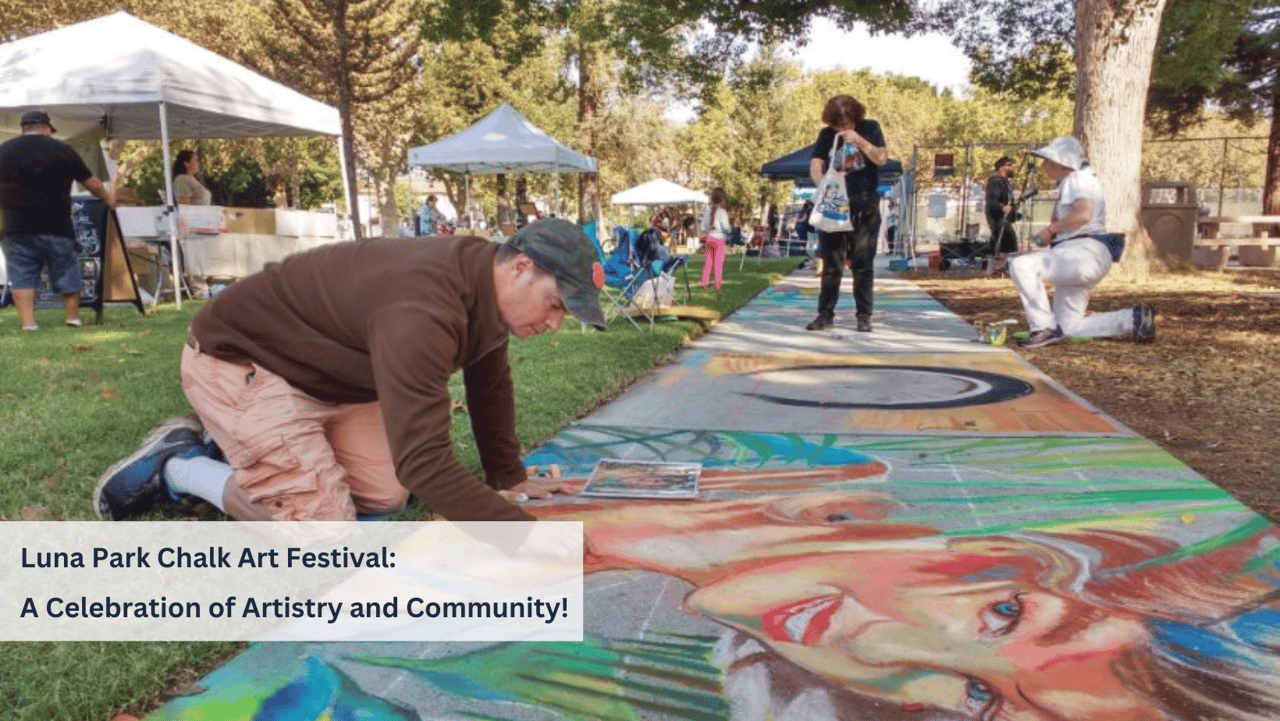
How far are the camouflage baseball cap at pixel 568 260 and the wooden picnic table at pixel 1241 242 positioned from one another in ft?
49.7

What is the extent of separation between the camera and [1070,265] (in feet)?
21.9

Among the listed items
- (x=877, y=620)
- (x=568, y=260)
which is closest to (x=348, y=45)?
(x=568, y=260)

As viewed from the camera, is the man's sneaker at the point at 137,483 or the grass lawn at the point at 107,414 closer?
the grass lawn at the point at 107,414

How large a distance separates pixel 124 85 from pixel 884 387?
8263 millimetres

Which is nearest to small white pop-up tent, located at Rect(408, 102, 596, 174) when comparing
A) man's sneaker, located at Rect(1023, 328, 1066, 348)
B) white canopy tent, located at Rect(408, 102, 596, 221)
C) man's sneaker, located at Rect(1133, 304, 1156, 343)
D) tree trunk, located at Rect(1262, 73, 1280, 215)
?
white canopy tent, located at Rect(408, 102, 596, 221)

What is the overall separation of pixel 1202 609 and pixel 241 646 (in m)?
2.48

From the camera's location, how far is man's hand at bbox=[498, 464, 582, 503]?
3211 mm

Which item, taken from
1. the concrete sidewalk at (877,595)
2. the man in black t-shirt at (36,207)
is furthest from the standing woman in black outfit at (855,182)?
the man in black t-shirt at (36,207)

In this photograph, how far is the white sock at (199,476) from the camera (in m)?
2.94

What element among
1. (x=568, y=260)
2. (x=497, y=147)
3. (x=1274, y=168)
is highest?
(x=497, y=147)

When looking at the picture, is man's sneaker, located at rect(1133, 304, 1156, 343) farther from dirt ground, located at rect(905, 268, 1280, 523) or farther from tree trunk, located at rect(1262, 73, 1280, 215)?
tree trunk, located at rect(1262, 73, 1280, 215)

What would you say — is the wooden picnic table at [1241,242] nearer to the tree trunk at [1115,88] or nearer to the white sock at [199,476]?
the tree trunk at [1115,88]

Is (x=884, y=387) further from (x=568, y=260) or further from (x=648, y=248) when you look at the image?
(x=568, y=260)

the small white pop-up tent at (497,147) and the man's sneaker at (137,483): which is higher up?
the small white pop-up tent at (497,147)
